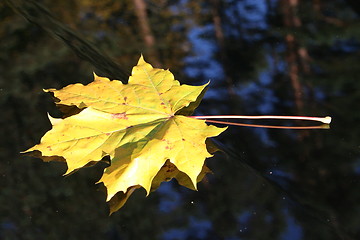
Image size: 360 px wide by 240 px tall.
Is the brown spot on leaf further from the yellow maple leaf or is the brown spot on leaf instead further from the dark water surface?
the dark water surface

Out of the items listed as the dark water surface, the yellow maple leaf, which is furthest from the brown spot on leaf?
the dark water surface

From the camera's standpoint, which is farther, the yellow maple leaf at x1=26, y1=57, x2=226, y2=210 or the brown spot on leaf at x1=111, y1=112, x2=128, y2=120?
the brown spot on leaf at x1=111, y1=112, x2=128, y2=120

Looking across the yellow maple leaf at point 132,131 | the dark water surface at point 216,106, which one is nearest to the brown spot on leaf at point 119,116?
the yellow maple leaf at point 132,131

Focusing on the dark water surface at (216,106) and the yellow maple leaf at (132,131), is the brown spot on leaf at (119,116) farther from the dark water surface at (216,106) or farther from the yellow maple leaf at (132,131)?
the dark water surface at (216,106)

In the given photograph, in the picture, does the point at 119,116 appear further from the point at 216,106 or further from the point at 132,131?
the point at 216,106

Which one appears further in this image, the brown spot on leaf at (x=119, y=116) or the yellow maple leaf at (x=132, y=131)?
the brown spot on leaf at (x=119, y=116)
